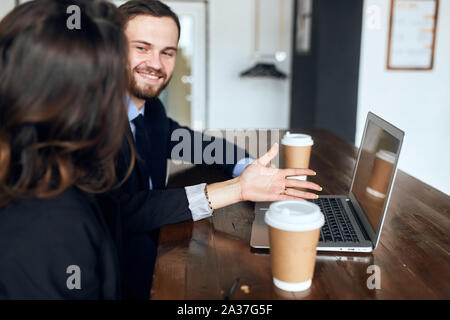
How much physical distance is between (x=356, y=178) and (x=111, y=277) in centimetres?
73

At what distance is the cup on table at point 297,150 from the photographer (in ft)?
4.52

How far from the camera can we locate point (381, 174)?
0.99 m

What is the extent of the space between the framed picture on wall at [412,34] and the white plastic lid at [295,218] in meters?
2.96

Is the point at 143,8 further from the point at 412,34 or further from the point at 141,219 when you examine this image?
the point at 412,34

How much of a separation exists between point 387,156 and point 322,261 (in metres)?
0.28

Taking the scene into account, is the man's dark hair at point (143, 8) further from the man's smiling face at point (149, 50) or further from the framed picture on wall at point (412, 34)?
the framed picture on wall at point (412, 34)

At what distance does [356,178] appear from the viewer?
1.23 m

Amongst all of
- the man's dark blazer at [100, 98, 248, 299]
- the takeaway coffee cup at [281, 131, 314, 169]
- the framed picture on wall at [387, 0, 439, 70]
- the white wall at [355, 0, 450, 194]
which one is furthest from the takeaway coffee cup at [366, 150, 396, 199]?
the framed picture on wall at [387, 0, 439, 70]

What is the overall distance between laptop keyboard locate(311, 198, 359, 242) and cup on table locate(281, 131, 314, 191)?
19cm

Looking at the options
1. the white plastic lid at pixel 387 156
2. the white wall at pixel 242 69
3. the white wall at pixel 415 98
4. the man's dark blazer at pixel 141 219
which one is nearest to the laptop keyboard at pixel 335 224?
the white plastic lid at pixel 387 156

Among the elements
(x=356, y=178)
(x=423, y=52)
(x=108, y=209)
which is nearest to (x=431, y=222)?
(x=356, y=178)

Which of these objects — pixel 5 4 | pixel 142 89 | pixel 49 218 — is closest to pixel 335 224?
pixel 49 218

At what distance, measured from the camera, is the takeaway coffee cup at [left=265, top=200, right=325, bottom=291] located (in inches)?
28.6

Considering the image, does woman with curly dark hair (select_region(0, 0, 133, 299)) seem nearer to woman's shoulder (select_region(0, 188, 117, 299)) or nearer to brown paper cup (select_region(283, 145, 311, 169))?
woman's shoulder (select_region(0, 188, 117, 299))
